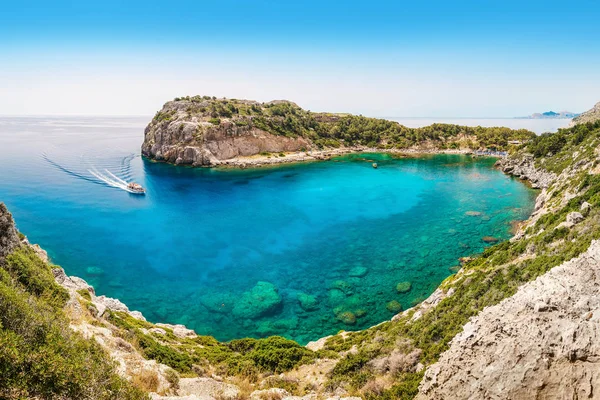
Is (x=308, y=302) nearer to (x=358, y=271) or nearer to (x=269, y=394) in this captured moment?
(x=358, y=271)

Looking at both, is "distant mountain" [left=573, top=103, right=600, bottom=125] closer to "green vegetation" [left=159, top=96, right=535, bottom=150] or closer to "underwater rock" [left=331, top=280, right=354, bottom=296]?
"green vegetation" [left=159, top=96, right=535, bottom=150]

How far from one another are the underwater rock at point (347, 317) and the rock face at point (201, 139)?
69.8 meters

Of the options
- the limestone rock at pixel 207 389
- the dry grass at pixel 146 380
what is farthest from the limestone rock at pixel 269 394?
the dry grass at pixel 146 380

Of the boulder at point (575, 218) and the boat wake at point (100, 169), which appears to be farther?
the boat wake at point (100, 169)

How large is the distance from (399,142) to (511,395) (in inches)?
4359

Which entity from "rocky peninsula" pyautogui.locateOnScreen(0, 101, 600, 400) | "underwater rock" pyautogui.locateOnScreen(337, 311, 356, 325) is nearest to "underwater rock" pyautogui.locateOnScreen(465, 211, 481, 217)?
"rocky peninsula" pyautogui.locateOnScreen(0, 101, 600, 400)

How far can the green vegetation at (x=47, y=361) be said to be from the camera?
22.6ft

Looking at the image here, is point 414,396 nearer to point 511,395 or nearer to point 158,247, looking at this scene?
point 511,395

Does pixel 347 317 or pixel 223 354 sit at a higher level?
pixel 223 354

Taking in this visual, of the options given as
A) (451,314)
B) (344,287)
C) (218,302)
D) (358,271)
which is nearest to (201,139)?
(218,302)

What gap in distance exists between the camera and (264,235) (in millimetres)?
40656

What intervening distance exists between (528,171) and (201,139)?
78922mm

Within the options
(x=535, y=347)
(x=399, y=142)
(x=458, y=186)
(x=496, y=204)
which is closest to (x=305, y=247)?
(x=535, y=347)

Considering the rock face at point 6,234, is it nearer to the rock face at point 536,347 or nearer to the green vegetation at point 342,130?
the rock face at point 536,347
